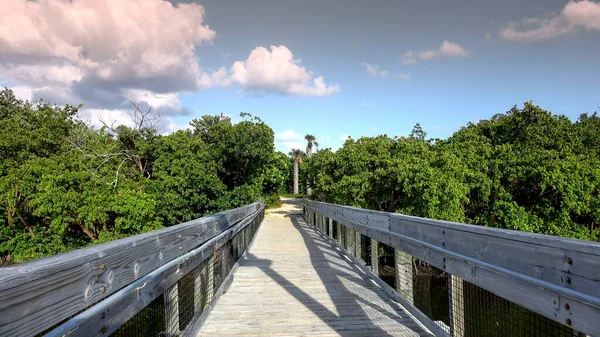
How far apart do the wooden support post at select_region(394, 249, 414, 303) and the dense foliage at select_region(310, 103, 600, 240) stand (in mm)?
9884

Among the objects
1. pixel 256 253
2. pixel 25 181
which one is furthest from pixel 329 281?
pixel 25 181

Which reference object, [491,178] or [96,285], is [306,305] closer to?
[96,285]

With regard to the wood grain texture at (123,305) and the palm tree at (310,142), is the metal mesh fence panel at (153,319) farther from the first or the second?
the palm tree at (310,142)

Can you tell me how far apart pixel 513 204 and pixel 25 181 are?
2187cm

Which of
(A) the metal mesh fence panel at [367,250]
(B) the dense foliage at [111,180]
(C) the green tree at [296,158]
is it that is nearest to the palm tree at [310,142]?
(C) the green tree at [296,158]

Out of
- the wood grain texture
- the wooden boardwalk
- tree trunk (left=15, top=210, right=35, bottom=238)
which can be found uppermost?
the wood grain texture

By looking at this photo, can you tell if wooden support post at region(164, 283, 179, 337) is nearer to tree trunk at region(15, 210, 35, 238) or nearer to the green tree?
tree trunk at region(15, 210, 35, 238)

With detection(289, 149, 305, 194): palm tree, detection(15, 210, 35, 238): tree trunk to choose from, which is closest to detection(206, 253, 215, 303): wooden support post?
detection(15, 210, 35, 238): tree trunk

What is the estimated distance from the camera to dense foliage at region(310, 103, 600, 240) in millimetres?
13977

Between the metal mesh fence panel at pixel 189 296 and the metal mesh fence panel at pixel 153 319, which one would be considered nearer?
the metal mesh fence panel at pixel 189 296

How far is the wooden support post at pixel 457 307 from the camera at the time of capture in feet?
9.34

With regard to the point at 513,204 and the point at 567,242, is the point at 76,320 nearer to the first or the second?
the point at 567,242

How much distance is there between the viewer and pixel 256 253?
8.49 meters

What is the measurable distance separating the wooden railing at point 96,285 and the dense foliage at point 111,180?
1503cm
